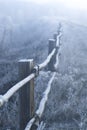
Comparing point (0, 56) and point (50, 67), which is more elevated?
point (50, 67)

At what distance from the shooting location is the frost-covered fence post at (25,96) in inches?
164

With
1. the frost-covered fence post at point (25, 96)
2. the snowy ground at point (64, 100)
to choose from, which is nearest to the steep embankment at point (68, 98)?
the snowy ground at point (64, 100)

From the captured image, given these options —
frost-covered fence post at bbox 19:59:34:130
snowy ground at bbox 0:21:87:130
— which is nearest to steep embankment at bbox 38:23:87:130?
snowy ground at bbox 0:21:87:130

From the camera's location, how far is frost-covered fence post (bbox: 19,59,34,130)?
164 inches

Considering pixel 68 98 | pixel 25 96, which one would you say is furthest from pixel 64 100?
pixel 25 96

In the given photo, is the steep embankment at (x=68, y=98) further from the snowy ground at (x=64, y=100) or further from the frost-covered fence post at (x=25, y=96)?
the frost-covered fence post at (x=25, y=96)

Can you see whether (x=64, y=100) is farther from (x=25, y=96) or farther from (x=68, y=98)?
(x=25, y=96)

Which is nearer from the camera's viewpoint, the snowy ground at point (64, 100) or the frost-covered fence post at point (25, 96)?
the frost-covered fence post at point (25, 96)

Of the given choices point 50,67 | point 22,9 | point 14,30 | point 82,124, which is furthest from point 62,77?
point 22,9

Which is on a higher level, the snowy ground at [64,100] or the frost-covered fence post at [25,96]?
the frost-covered fence post at [25,96]

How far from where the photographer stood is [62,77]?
28.7 feet

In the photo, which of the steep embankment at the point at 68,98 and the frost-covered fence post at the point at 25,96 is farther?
the steep embankment at the point at 68,98

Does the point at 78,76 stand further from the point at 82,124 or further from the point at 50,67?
the point at 82,124

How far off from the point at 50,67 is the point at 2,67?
575 cm
